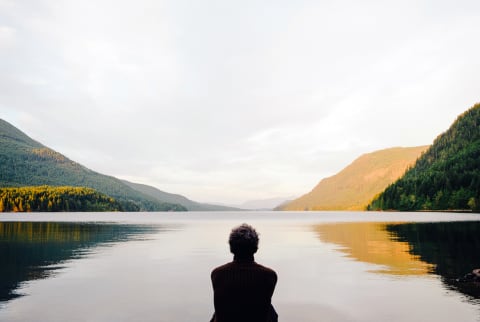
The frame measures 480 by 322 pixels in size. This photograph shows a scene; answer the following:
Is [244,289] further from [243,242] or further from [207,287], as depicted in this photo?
[207,287]

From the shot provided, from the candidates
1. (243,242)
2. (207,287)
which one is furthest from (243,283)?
(207,287)

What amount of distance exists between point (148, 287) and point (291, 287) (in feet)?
30.7

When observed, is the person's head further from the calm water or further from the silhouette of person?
the calm water

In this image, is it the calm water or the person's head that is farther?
the calm water

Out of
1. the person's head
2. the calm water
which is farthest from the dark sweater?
the calm water

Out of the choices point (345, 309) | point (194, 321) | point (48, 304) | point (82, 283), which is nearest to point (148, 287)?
point (82, 283)

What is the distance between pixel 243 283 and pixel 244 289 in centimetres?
13

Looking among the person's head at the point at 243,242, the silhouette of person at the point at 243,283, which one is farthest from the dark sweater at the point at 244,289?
the person's head at the point at 243,242

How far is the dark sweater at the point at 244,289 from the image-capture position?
8.32 meters

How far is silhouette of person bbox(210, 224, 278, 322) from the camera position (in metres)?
8.33

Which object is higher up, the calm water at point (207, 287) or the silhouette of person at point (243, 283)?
the silhouette of person at point (243, 283)

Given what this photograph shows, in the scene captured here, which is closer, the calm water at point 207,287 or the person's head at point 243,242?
the person's head at point 243,242

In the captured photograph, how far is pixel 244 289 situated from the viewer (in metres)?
8.34

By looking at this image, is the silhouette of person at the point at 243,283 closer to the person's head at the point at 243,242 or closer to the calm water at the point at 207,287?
the person's head at the point at 243,242
